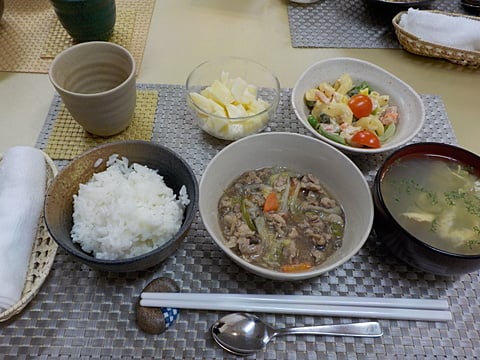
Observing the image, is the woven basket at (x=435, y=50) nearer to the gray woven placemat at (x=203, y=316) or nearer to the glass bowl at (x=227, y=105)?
the glass bowl at (x=227, y=105)

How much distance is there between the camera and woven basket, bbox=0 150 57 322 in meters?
1.04

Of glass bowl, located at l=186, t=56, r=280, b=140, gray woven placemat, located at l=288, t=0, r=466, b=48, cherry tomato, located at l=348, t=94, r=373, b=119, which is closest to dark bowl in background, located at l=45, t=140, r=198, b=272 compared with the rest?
glass bowl, located at l=186, t=56, r=280, b=140

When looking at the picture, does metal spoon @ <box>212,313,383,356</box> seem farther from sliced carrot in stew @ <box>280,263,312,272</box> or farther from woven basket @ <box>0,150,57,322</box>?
woven basket @ <box>0,150,57,322</box>

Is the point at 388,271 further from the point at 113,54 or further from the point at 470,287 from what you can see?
the point at 113,54

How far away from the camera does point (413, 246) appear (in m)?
1.07

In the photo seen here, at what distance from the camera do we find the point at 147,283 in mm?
1154

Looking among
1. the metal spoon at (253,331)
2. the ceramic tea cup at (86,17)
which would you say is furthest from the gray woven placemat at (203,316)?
the ceramic tea cup at (86,17)

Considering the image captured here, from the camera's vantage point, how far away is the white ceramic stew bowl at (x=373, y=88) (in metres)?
1.44

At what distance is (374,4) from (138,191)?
68.4 inches

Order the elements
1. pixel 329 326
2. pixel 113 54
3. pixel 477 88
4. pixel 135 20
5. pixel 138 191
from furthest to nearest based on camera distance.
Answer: pixel 135 20, pixel 477 88, pixel 113 54, pixel 138 191, pixel 329 326

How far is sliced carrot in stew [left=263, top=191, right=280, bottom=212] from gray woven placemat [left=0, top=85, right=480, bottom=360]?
21 cm

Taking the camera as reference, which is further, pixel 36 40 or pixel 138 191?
pixel 36 40

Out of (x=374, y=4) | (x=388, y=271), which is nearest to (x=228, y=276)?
(x=388, y=271)

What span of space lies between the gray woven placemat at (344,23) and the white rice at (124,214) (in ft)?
4.21
